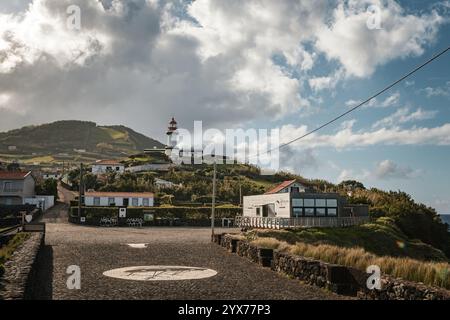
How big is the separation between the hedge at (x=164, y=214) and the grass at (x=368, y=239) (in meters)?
18.4

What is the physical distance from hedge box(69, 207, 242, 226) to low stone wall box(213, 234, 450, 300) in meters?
38.6

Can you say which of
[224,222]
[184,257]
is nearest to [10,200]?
[224,222]

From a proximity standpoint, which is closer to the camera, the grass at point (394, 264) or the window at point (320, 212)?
the grass at point (394, 264)

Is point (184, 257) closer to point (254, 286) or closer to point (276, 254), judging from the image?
point (276, 254)

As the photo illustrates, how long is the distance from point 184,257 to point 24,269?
9.82m

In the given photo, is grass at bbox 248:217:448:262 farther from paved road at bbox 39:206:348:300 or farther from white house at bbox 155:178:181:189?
white house at bbox 155:178:181:189

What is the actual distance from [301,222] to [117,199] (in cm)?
3783

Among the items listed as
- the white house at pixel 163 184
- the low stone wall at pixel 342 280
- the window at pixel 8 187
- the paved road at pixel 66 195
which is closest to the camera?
the low stone wall at pixel 342 280

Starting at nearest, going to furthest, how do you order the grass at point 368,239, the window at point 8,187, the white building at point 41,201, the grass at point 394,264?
the grass at point 394,264 → the grass at point 368,239 → the window at point 8,187 → the white building at point 41,201

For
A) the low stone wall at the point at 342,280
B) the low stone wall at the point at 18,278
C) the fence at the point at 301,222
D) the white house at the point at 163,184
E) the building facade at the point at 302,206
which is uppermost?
the white house at the point at 163,184

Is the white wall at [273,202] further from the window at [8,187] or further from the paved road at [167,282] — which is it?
the window at [8,187]

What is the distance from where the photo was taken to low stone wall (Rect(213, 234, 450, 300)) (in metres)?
9.33

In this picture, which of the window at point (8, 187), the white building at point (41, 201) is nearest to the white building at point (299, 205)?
the white building at point (41, 201)

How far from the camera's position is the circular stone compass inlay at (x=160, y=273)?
47.2ft
